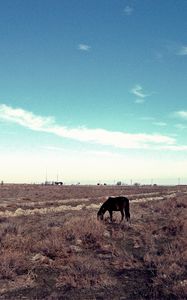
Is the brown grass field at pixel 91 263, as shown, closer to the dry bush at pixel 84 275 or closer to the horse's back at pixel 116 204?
the dry bush at pixel 84 275

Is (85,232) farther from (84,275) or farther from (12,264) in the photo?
(84,275)

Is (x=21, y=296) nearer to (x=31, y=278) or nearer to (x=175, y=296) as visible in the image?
(x=31, y=278)

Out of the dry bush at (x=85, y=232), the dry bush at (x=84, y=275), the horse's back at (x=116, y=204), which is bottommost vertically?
the dry bush at (x=84, y=275)

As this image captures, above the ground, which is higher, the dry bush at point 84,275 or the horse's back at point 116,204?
the horse's back at point 116,204

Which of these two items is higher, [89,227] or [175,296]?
[89,227]

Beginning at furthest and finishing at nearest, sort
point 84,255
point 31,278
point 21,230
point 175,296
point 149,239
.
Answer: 1. point 21,230
2. point 149,239
3. point 84,255
4. point 31,278
5. point 175,296

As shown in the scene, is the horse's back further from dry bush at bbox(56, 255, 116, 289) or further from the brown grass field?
dry bush at bbox(56, 255, 116, 289)

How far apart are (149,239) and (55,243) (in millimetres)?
4757

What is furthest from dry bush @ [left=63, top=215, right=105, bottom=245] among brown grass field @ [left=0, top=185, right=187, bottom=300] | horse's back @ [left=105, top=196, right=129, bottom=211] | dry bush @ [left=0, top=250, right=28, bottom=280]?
horse's back @ [left=105, top=196, right=129, bottom=211]

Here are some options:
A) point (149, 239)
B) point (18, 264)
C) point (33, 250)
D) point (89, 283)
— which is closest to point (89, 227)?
point (149, 239)

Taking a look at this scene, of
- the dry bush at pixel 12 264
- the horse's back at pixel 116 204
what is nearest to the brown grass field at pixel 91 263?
the dry bush at pixel 12 264

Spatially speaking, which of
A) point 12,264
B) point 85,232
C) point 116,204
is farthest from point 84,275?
point 116,204

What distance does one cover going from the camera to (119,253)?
17281 mm

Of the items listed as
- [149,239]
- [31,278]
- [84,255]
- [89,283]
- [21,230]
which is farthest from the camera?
[21,230]
